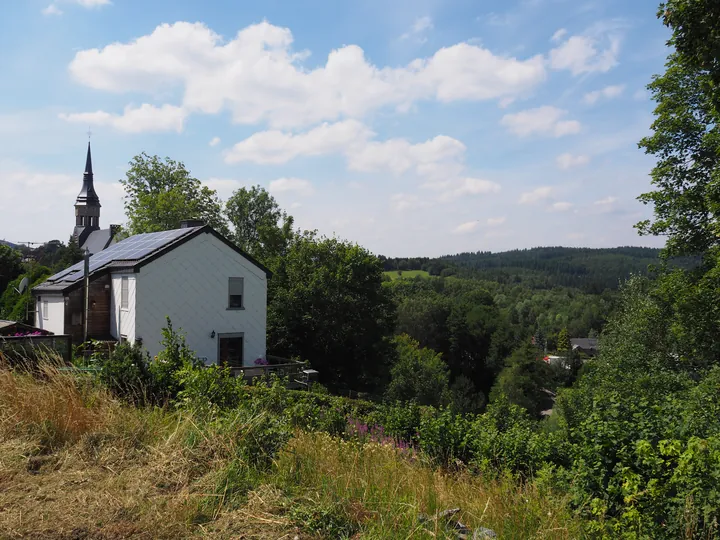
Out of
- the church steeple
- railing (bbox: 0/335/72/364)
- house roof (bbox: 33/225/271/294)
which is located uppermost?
the church steeple

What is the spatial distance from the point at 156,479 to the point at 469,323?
72.0 meters

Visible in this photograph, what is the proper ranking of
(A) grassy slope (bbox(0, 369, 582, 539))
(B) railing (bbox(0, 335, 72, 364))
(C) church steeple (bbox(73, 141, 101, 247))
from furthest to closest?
(C) church steeple (bbox(73, 141, 101, 247)), (B) railing (bbox(0, 335, 72, 364)), (A) grassy slope (bbox(0, 369, 582, 539))

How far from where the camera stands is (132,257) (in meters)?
24.2

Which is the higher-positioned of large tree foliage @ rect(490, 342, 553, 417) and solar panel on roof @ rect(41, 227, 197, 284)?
solar panel on roof @ rect(41, 227, 197, 284)

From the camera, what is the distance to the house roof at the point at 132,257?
23.6m

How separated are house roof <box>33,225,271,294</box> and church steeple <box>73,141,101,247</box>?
74.5 metres

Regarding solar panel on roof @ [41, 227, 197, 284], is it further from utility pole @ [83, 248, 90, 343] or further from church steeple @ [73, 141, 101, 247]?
church steeple @ [73, 141, 101, 247]

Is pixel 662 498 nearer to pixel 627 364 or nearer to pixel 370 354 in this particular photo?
pixel 627 364

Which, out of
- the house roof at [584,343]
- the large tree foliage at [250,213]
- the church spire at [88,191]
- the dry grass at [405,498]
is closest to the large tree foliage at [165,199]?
the large tree foliage at [250,213]

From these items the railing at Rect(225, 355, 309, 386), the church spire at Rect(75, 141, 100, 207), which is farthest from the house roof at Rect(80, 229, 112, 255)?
the railing at Rect(225, 355, 309, 386)

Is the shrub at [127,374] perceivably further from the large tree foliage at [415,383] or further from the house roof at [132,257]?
the large tree foliage at [415,383]

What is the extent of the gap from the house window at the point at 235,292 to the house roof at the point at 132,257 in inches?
50.0

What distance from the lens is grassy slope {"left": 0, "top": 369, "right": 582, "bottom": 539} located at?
12.8 ft

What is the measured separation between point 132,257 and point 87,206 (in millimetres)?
81204
